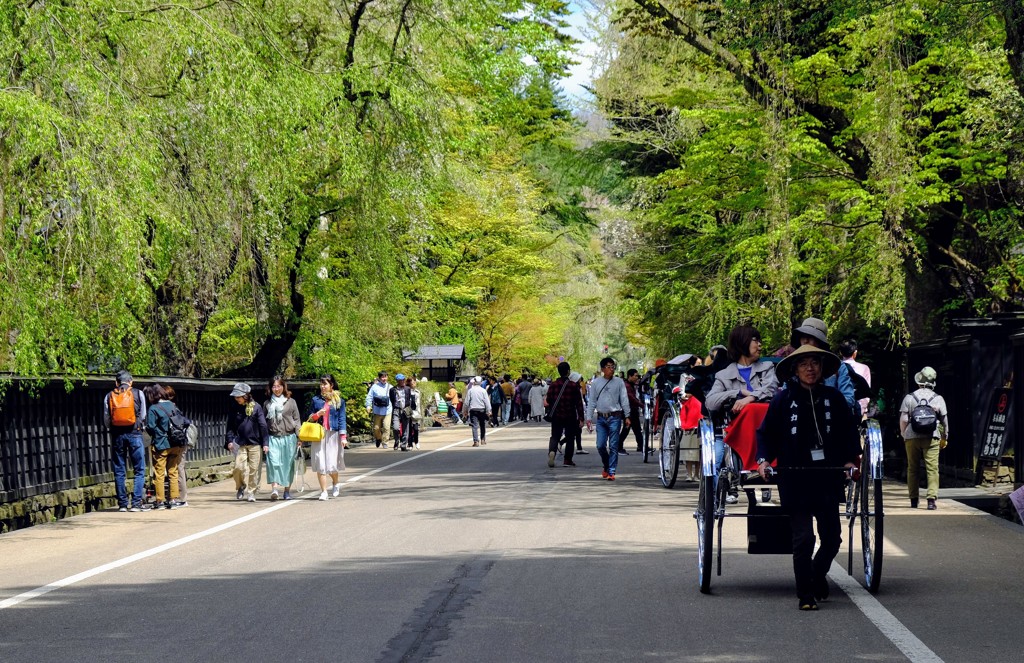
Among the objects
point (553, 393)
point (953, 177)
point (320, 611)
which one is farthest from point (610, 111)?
→ point (320, 611)

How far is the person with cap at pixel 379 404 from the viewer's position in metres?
34.1

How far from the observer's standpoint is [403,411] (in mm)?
33688

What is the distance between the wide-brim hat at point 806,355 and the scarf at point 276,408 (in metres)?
11.2

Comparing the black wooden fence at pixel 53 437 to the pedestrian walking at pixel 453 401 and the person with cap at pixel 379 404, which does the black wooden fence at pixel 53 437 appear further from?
the pedestrian walking at pixel 453 401

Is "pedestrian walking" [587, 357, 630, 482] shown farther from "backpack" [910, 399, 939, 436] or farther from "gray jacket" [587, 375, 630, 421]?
"backpack" [910, 399, 939, 436]

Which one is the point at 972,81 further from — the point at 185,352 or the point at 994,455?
the point at 185,352

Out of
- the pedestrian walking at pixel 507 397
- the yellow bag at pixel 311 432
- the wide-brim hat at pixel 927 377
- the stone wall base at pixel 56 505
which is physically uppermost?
the wide-brim hat at pixel 927 377

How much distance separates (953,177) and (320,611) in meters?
15.3

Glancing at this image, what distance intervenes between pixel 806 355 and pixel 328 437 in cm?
1119

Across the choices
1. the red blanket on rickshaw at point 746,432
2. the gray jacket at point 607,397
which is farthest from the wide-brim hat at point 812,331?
the gray jacket at point 607,397

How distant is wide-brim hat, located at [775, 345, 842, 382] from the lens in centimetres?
903

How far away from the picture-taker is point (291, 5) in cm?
2331

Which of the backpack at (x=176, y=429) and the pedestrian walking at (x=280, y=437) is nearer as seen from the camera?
the backpack at (x=176, y=429)

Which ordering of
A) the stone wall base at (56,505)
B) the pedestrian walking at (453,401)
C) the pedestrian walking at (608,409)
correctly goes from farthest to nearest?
1. the pedestrian walking at (453,401)
2. the pedestrian walking at (608,409)
3. the stone wall base at (56,505)
